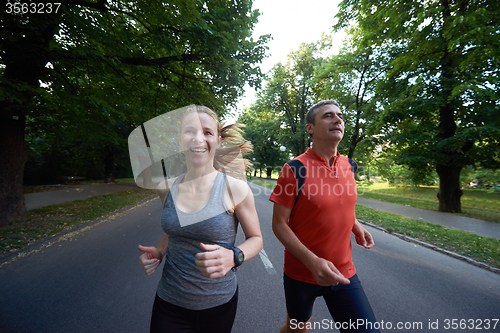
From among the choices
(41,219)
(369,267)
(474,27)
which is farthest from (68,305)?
(474,27)

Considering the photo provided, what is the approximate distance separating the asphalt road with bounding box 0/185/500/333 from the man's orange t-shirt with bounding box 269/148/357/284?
0.58m

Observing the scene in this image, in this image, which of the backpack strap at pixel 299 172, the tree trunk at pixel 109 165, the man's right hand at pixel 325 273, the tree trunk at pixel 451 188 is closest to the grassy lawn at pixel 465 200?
the tree trunk at pixel 451 188

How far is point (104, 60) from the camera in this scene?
16.5 ft

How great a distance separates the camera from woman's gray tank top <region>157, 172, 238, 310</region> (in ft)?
4.22

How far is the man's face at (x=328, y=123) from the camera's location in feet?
5.76

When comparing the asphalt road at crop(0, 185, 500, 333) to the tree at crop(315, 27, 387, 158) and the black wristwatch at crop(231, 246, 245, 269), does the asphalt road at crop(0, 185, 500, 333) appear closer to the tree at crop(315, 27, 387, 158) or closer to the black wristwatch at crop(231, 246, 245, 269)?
the black wristwatch at crop(231, 246, 245, 269)

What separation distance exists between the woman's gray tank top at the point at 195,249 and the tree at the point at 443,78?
28.6 feet

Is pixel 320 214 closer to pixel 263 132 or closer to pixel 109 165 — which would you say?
pixel 109 165

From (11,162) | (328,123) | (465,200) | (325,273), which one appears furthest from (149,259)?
(465,200)

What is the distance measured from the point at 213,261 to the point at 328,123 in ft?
4.61

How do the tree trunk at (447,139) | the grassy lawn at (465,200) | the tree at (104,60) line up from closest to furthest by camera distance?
the tree at (104,60) < the tree trunk at (447,139) < the grassy lawn at (465,200)

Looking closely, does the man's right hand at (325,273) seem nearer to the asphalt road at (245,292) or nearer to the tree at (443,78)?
the asphalt road at (245,292)

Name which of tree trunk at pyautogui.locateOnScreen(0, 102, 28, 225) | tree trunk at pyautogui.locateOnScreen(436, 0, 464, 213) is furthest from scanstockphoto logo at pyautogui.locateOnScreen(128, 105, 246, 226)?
tree trunk at pyautogui.locateOnScreen(436, 0, 464, 213)

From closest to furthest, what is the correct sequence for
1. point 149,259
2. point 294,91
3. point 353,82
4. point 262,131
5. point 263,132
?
point 149,259
point 353,82
point 294,91
point 263,132
point 262,131
